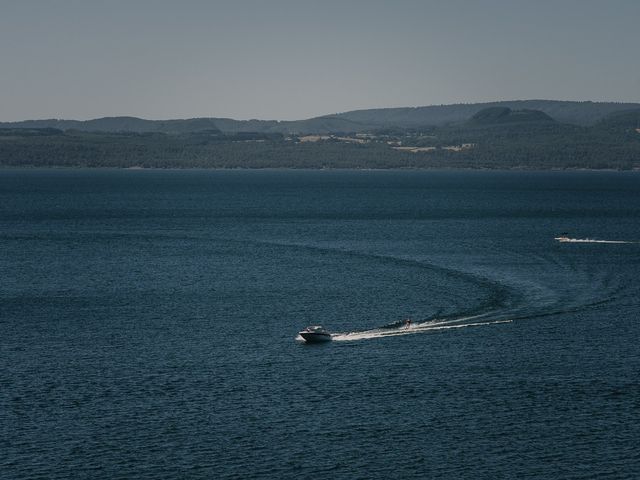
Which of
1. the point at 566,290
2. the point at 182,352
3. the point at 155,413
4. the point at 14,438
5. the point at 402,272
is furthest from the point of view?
the point at 402,272

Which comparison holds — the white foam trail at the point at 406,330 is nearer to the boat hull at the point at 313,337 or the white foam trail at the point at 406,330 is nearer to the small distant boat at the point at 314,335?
the small distant boat at the point at 314,335

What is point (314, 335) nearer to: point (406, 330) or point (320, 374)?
point (320, 374)

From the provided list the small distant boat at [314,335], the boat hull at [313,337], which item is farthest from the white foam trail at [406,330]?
the boat hull at [313,337]

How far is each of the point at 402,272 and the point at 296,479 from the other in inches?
3684

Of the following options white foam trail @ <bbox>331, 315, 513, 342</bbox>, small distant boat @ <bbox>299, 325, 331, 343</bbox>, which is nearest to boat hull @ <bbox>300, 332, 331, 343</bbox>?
small distant boat @ <bbox>299, 325, 331, 343</bbox>

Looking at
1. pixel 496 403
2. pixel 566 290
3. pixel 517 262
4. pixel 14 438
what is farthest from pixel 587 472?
pixel 517 262

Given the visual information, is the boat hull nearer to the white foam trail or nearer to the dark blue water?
the dark blue water

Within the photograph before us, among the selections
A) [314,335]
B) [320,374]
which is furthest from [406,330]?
[320,374]

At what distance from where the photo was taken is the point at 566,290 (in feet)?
462

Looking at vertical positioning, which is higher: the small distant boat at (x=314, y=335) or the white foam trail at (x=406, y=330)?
the small distant boat at (x=314, y=335)

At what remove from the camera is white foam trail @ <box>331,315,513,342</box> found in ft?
365

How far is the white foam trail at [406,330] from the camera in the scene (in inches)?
4380

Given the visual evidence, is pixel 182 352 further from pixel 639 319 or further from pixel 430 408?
pixel 639 319

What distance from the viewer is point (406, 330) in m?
114
